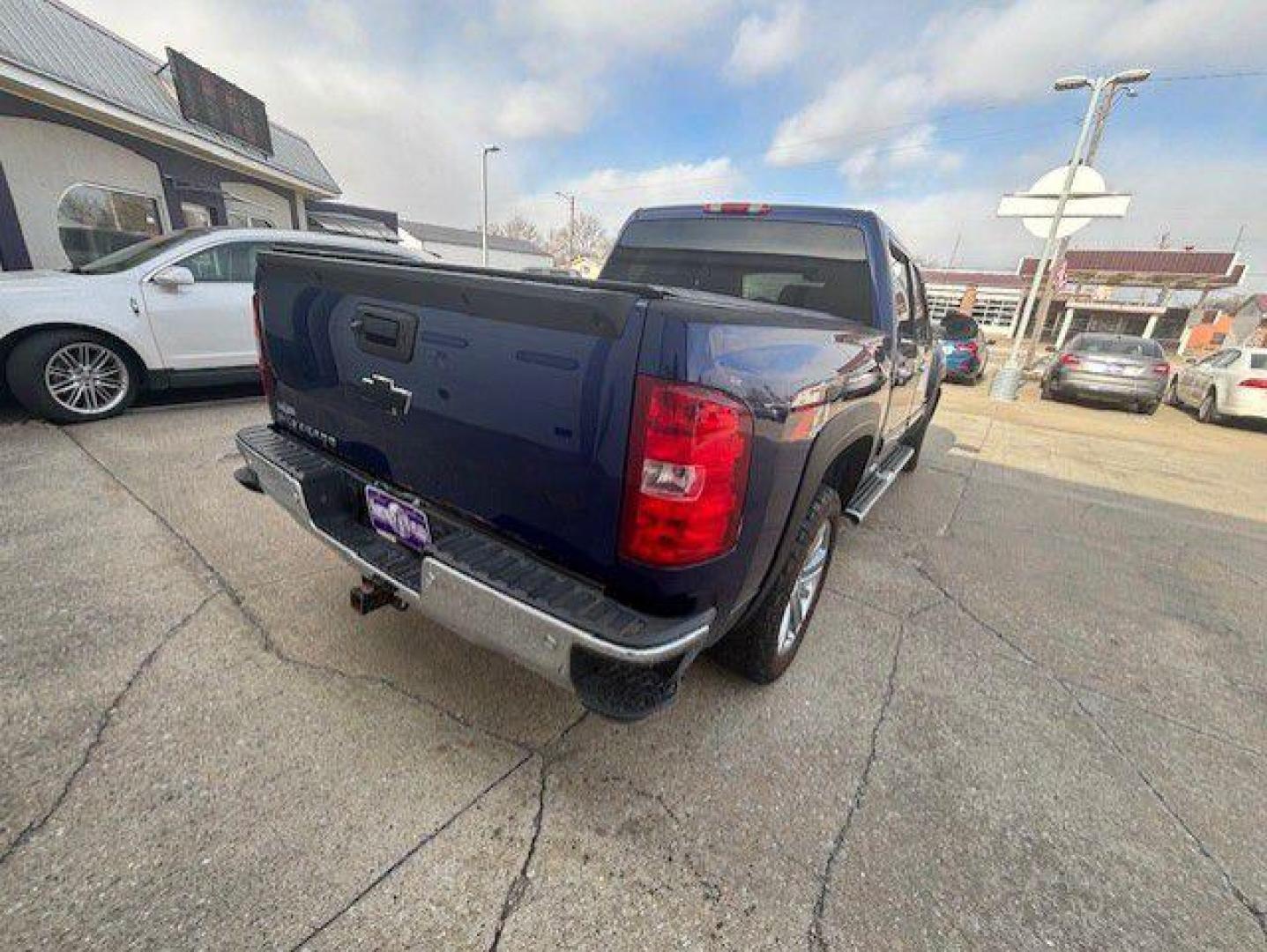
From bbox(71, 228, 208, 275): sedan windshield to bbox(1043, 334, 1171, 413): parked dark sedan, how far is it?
13.8m

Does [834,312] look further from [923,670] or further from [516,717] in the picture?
[516,717]

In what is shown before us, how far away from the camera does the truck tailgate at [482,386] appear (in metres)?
1.49

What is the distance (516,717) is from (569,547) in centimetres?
92

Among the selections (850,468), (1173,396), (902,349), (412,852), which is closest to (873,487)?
(850,468)

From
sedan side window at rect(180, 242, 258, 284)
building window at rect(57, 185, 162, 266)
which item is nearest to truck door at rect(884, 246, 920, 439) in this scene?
sedan side window at rect(180, 242, 258, 284)

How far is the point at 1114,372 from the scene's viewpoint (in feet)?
34.2

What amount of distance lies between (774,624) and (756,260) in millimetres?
2240

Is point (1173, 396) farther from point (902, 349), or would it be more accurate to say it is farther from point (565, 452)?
point (565, 452)

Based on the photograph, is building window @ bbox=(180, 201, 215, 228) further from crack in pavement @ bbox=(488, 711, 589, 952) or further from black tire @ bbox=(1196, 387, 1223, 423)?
black tire @ bbox=(1196, 387, 1223, 423)

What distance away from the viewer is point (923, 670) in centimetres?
270

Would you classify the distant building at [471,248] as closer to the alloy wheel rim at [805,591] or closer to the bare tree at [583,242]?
the bare tree at [583,242]

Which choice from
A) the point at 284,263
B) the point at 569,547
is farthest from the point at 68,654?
the point at 569,547

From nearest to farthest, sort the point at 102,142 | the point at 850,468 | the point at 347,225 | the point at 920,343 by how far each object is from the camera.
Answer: the point at 850,468
the point at 920,343
the point at 102,142
the point at 347,225

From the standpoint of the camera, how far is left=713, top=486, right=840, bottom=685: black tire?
2166mm
